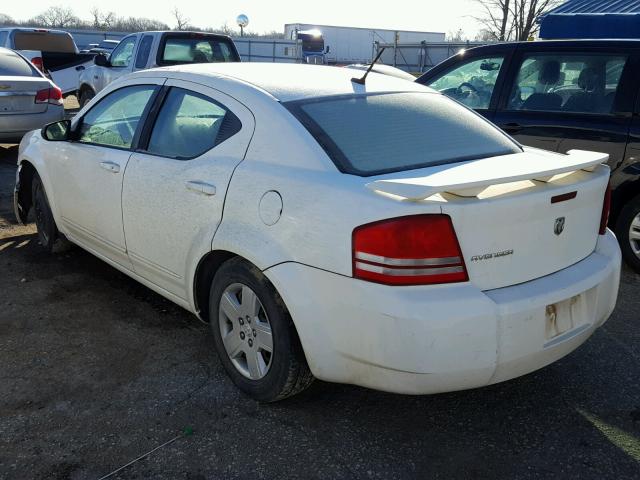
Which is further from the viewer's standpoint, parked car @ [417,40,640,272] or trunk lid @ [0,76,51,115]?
trunk lid @ [0,76,51,115]

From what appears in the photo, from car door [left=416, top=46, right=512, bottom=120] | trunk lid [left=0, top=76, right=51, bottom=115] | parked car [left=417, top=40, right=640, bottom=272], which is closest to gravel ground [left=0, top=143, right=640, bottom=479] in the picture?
parked car [left=417, top=40, right=640, bottom=272]

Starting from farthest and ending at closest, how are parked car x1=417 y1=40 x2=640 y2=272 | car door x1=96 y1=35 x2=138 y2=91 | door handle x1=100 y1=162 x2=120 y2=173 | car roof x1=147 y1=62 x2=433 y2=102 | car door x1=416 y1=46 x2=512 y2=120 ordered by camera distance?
car door x1=96 y1=35 x2=138 y2=91
car door x1=416 y1=46 x2=512 y2=120
parked car x1=417 y1=40 x2=640 y2=272
door handle x1=100 y1=162 x2=120 y2=173
car roof x1=147 y1=62 x2=433 y2=102

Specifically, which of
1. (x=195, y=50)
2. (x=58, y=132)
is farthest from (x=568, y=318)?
(x=195, y=50)

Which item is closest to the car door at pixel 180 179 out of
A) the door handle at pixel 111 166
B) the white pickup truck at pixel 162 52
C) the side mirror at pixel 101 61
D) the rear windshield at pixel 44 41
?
the door handle at pixel 111 166

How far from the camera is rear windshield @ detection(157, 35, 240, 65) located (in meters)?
10.9

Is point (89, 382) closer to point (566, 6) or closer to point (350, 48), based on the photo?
point (566, 6)

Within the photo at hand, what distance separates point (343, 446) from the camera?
8.91ft

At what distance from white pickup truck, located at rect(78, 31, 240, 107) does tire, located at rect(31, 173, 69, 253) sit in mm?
6171

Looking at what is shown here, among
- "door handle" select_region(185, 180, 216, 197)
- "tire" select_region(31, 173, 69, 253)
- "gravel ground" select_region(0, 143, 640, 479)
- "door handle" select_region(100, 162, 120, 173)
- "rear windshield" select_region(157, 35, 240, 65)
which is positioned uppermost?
"rear windshield" select_region(157, 35, 240, 65)

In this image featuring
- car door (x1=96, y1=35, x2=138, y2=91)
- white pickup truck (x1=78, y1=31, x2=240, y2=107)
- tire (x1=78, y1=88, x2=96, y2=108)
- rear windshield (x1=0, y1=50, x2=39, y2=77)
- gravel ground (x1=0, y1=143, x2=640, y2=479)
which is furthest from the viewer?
tire (x1=78, y1=88, x2=96, y2=108)

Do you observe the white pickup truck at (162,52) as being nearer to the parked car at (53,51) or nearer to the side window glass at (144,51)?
the side window glass at (144,51)

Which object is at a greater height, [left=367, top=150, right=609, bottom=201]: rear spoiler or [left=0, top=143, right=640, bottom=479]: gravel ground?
[left=367, top=150, right=609, bottom=201]: rear spoiler

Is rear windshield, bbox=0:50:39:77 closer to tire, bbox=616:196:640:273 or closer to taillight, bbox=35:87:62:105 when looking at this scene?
taillight, bbox=35:87:62:105

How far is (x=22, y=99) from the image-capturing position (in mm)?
8648
